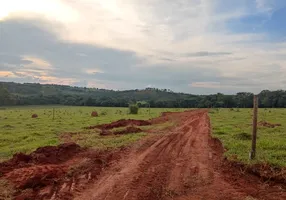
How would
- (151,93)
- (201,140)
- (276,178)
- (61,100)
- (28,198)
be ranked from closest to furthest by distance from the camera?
(28,198) < (276,178) < (201,140) < (61,100) < (151,93)

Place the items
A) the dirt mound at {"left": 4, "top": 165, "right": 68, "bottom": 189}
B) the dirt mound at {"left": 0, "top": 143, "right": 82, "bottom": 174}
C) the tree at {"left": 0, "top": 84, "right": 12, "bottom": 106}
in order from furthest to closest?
the tree at {"left": 0, "top": 84, "right": 12, "bottom": 106}, the dirt mound at {"left": 0, "top": 143, "right": 82, "bottom": 174}, the dirt mound at {"left": 4, "top": 165, "right": 68, "bottom": 189}

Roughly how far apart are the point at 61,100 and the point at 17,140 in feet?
333

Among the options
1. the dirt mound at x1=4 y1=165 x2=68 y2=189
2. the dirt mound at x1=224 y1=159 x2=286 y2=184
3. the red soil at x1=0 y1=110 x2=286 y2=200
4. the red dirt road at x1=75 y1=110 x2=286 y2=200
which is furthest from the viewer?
the dirt mound at x1=224 y1=159 x2=286 y2=184

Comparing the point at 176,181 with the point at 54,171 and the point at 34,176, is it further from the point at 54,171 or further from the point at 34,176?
the point at 34,176

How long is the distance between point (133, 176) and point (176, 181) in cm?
141

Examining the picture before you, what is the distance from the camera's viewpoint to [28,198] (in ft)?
25.0

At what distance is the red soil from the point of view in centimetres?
798

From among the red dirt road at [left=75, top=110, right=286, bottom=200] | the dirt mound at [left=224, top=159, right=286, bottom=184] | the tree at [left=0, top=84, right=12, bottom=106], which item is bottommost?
the red dirt road at [left=75, top=110, right=286, bottom=200]

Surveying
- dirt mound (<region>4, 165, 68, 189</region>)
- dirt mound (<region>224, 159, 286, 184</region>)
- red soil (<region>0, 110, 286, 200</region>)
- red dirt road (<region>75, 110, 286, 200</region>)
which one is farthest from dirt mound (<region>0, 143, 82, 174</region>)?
dirt mound (<region>224, 159, 286, 184</region>)

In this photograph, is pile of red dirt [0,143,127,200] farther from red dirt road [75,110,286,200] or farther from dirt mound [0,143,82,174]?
red dirt road [75,110,286,200]

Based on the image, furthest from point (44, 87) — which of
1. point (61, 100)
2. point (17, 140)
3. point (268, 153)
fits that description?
point (268, 153)

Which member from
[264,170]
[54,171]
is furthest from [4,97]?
[264,170]

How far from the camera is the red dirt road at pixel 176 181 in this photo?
7.88m

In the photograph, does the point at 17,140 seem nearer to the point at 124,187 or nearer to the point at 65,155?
the point at 65,155
